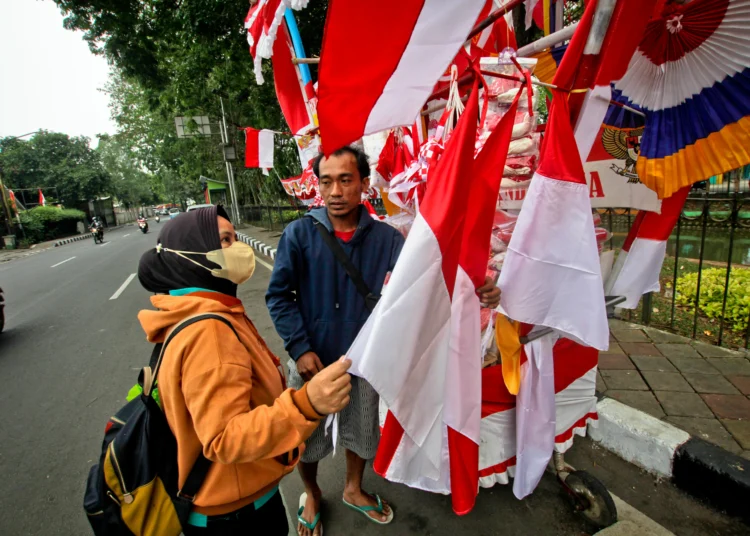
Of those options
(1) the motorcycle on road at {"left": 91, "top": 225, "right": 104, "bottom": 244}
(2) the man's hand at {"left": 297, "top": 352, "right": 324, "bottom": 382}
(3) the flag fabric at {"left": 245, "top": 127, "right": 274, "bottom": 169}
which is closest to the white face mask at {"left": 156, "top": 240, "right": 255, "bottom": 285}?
(2) the man's hand at {"left": 297, "top": 352, "right": 324, "bottom": 382}

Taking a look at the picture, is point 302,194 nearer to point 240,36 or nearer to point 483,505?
point 240,36

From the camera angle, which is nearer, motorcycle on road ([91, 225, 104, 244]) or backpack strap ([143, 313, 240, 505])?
backpack strap ([143, 313, 240, 505])

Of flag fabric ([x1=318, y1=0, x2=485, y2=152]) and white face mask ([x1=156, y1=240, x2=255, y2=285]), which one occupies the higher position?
flag fabric ([x1=318, y1=0, x2=485, y2=152])

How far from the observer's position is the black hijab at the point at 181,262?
115cm

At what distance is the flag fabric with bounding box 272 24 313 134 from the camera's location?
Result: 3.11 meters

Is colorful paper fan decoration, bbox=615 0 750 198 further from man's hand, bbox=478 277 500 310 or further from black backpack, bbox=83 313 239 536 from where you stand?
black backpack, bbox=83 313 239 536

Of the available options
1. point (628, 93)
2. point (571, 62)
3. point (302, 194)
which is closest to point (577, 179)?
point (571, 62)

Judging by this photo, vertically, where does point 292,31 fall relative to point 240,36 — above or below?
below

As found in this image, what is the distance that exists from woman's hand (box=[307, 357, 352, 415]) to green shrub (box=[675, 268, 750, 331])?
4014 millimetres

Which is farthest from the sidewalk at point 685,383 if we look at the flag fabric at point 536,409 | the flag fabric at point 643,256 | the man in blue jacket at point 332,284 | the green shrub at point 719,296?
the man in blue jacket at point 332,284

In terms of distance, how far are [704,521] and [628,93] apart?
1987mm

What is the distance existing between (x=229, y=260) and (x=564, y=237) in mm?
1109

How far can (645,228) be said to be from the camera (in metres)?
1.80

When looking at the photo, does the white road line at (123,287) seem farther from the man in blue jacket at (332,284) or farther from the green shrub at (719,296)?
the green shrub at (719,296)
